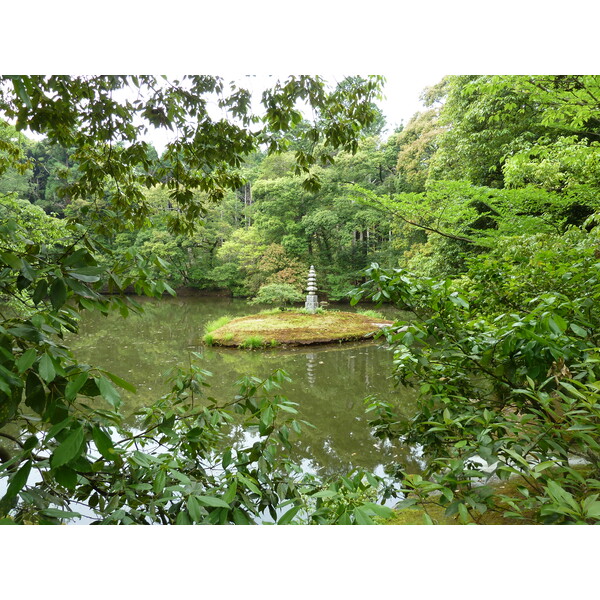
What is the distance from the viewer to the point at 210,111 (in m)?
1.75

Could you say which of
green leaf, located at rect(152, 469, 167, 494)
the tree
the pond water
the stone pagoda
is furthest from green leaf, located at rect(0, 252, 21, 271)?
the stone pagoda

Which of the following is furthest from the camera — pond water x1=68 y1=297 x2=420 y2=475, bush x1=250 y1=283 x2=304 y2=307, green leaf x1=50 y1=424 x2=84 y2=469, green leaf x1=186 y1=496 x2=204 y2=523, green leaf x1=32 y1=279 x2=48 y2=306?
bush x1=250 y1=283 x2=304 y2=307

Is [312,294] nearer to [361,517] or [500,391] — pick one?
[500,391]

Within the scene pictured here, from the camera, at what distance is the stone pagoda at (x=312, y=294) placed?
244cm

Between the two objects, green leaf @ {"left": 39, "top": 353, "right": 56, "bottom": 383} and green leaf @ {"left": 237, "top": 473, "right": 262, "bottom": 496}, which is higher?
green leaf @ {"left": 39, "top": 353, "right": 56, "bottom": 383}

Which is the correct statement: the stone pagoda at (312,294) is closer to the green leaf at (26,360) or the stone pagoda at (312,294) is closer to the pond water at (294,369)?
the pond water at (294,369)

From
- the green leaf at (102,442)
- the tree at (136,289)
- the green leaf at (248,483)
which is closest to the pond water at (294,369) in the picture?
the tree at (136,289)

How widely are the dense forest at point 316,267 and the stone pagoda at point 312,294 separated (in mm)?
58

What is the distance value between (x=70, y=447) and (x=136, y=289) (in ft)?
1.18

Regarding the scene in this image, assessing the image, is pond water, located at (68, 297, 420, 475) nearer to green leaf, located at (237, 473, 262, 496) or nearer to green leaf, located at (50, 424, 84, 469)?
green leaf, located at (237, 473, 262, 496)

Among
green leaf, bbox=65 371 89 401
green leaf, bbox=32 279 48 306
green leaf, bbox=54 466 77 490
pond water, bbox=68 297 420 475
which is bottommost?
pond water, bbox=68 297 420 475

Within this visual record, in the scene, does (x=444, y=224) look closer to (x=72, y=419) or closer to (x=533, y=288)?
(x=533, y=288)

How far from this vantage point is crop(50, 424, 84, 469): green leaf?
501 mm

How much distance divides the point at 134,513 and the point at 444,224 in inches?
67.5
